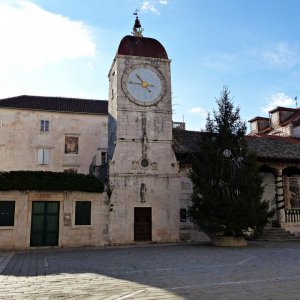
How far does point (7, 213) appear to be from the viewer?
1792 centimetres

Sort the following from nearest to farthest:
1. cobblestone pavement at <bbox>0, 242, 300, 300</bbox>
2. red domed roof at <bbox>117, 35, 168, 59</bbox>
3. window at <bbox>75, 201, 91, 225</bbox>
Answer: cobblestone pavement at <bbox>0, 242, 300, 300</bbox> < window at <bbox>75, 201, 91, 225</bbox> < red domed roof at <bbox>117, 35, 168, 59</bbox>

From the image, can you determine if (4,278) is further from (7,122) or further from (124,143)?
(7,122)

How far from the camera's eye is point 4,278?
9109 mm

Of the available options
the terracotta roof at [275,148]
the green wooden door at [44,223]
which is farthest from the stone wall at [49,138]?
the terracotta roof at [275,148]

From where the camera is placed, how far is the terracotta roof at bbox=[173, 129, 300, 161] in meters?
22.2

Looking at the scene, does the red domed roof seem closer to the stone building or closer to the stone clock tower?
the stone clock tower

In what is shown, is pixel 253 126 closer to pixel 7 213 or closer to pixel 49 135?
pixel 49 135

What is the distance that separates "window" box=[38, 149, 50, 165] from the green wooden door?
1666cm

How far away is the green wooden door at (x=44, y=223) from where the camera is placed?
18266 mm

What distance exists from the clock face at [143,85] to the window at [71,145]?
14985mm

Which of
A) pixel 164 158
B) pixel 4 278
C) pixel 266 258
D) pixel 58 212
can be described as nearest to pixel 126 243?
pixel 58 212

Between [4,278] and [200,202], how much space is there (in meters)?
11.4

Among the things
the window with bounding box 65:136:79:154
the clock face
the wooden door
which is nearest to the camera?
the wooden door

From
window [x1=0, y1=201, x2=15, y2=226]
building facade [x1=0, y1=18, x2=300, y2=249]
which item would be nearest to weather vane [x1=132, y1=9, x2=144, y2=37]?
building facade [x1=0, y1=18, x2=300, y2=249]
